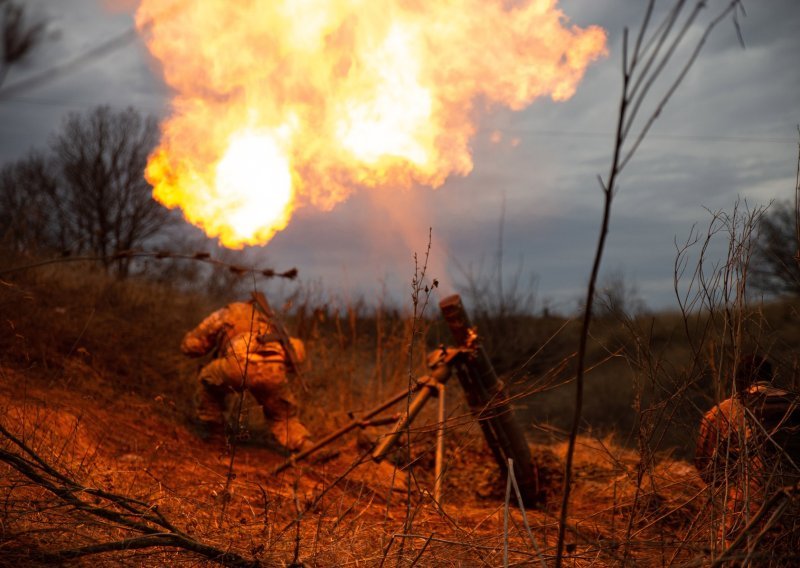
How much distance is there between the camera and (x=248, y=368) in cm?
674

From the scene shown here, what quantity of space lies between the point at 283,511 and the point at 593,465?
3.87 metres

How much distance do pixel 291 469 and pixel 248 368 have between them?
1.07 metres

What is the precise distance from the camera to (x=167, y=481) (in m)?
5.31

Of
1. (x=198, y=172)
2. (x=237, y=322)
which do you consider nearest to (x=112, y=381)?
(x=237, y=322)

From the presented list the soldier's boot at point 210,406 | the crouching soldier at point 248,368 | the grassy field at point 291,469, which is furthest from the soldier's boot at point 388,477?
the soldier's boot at point 210,406

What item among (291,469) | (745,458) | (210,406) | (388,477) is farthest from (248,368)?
(745,458)

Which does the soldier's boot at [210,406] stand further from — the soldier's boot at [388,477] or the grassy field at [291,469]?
the soldier's boot at [388,477]

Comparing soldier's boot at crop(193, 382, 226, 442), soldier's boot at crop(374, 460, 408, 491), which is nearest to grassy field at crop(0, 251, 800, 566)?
soldier's boot at crop(374, 460, 408, 491)

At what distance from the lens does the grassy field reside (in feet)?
10.2

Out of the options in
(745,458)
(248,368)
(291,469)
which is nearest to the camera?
(745,458)

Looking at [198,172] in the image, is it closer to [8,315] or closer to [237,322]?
[237,322]

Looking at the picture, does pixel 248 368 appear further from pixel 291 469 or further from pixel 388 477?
pixel 388 477

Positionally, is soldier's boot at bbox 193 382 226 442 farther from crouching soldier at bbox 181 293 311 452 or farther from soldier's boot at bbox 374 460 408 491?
soldier's boot at bbox 374 460 408 491

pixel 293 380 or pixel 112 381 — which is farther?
pixel 293 380
